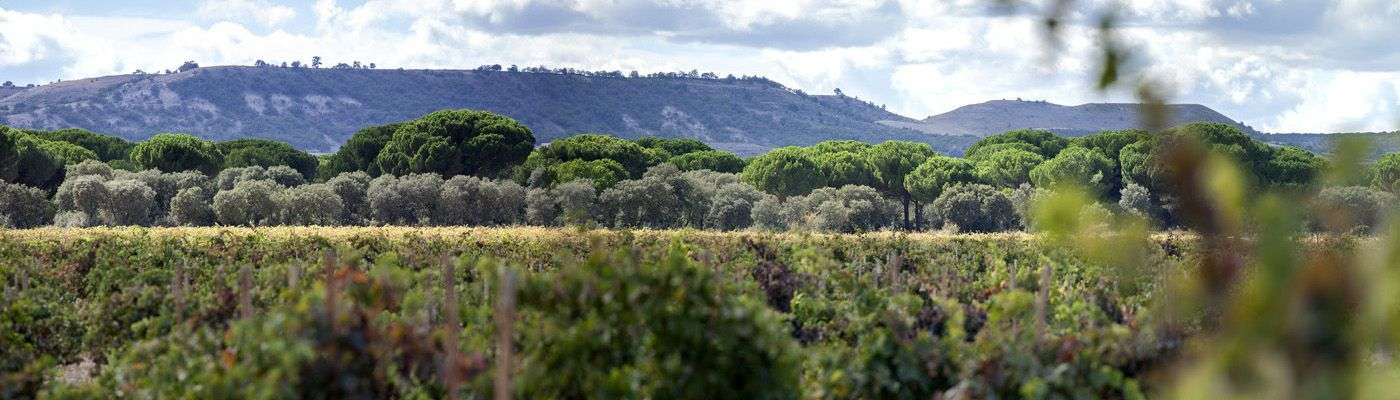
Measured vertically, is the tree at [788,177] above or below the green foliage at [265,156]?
below

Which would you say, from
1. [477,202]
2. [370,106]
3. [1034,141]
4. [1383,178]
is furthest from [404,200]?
[370,106]

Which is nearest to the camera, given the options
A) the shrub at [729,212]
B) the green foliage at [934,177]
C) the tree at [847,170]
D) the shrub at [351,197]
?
the shrub at [351,197]

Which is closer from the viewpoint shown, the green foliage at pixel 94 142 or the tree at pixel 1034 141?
the green foliage at pixel 94 142

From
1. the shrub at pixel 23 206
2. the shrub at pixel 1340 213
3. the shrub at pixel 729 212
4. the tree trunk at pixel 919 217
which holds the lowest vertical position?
the tree trunk at pixel 919 217

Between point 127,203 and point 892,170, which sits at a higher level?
point 892,170

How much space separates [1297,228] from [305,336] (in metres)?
4.54

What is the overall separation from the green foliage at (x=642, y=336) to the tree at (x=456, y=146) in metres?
50.8

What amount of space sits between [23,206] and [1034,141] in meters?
51.9

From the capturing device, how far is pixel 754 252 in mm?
23047

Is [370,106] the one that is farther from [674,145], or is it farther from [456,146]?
[456,146]

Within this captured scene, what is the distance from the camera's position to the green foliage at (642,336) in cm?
548

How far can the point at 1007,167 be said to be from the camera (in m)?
66.4

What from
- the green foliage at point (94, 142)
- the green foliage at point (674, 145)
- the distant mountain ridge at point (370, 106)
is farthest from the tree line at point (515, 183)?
the distant mountain ridge at point (370, 106)

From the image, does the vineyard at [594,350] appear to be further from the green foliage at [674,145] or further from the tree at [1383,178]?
the green foliage at [674,145]
